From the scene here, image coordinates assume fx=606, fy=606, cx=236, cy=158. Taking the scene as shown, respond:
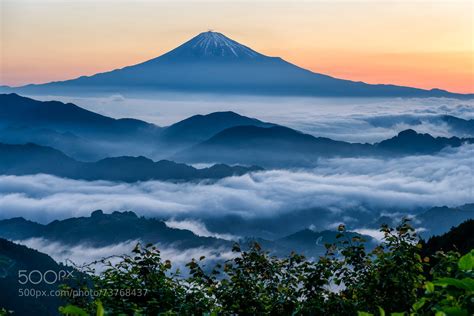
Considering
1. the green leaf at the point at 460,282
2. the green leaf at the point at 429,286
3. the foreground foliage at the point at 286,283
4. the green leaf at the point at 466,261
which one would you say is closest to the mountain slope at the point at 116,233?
the foreground foliage at the point at 286,283

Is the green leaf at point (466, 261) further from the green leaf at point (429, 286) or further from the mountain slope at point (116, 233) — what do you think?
the mountain slope at point (116, 233)

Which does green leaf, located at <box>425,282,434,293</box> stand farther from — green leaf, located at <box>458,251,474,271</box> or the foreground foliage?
the foreground foliage

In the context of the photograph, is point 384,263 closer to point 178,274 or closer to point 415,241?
point 415,241

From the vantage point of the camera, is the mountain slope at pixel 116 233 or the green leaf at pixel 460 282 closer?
the green leaf at pixel 460 282

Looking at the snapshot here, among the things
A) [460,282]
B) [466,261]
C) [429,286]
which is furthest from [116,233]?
[460,282]

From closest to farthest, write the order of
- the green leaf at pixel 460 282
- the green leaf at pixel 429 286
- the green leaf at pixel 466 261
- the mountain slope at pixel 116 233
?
the green leaf at pixel 460 282, the green leaf at pixel 466 261, the green leaf at pixel 429 286, the mountain slope at pixel 116 233

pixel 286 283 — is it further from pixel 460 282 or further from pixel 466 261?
pixel 460 282

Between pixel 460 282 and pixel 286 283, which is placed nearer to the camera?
pixel 460 282

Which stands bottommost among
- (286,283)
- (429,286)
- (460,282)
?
(286,283)

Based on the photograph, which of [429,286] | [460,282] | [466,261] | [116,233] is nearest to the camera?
[460,282]
